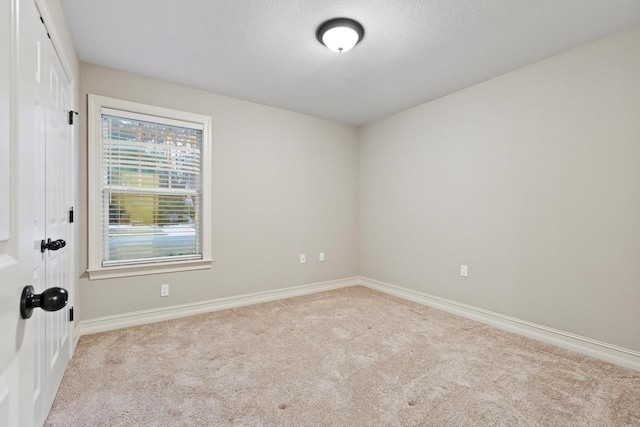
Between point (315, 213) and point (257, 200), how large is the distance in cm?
88

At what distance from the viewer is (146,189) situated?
3.09 metres

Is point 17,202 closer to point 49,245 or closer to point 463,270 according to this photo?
point 49,245

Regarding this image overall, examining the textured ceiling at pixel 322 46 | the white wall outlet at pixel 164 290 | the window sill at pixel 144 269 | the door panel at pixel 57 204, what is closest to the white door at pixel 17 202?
the door panel at pixel 57 204

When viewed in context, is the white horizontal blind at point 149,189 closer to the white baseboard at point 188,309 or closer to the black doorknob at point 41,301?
the white baseboard at point 188,309

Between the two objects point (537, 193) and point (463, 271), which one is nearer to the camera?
point (537, 193)

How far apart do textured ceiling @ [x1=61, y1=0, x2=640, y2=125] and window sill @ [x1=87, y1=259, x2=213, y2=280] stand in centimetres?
186

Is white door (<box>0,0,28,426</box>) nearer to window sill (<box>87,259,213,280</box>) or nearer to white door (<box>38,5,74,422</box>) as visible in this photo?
white door (<box>38,5,74,422</box>)

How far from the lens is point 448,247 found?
3475mm

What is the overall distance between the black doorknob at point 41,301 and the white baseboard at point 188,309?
2.56 m

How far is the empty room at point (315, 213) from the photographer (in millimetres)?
1840

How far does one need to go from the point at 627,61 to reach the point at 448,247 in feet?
6.82

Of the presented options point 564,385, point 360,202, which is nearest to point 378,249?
point 360,202

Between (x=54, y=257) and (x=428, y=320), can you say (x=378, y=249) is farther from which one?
(x=54, y=257)

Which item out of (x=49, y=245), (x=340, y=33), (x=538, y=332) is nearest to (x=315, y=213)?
(x=340, y=33)
